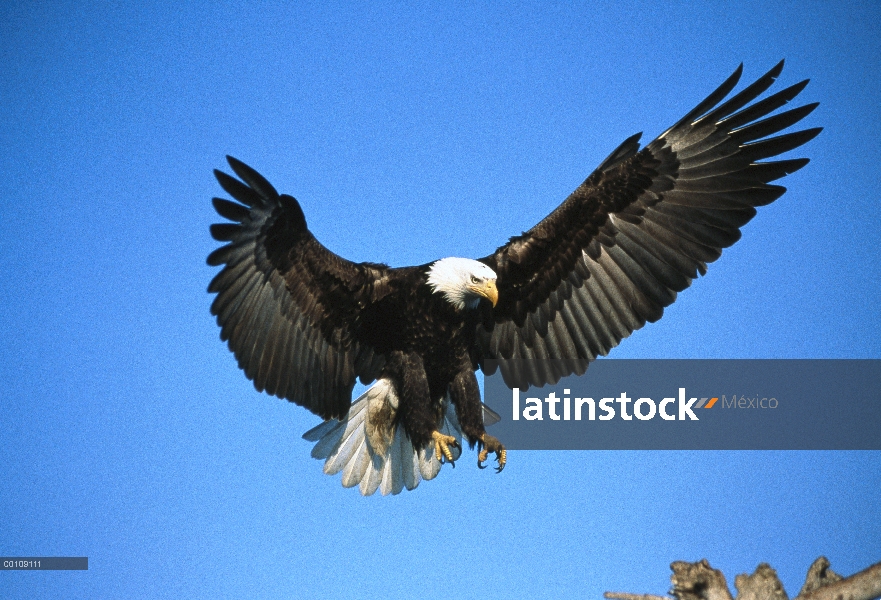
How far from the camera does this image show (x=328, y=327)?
4859 millimetres

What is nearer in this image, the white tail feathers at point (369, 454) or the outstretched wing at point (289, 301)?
the outstretched wing at point (289, 301)

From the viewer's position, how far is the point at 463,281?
182 inches

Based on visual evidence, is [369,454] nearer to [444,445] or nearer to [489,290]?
[444,445]

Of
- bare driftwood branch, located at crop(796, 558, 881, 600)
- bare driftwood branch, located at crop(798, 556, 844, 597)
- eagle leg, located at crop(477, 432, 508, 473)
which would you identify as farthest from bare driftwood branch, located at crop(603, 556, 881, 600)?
eagle leg, located at crop(477, 432, 508, 473)

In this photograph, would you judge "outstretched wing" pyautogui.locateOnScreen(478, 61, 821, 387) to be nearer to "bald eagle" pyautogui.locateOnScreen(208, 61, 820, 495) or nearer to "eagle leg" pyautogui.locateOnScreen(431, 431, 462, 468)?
"bald eagle" pyautogui.locateOnScreen(208, 61, 820, 495)

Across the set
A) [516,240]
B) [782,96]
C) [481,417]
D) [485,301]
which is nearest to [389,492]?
[481,417]

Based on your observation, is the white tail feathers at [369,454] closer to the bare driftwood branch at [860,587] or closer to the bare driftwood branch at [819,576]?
the bare driftwood branch at [819,576]

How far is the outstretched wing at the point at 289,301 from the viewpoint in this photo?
14.4ft

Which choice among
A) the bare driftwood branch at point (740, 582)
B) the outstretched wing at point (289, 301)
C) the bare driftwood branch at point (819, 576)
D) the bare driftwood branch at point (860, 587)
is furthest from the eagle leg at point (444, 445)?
the bare driftwood branch at point (860, 587)

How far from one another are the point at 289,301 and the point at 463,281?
0.89m

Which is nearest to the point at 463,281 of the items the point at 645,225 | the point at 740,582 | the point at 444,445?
the point at 444,445

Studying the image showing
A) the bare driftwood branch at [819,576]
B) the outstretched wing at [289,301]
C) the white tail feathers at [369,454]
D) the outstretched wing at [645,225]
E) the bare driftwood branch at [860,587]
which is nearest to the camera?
the bare driftwood branch at [860,587]

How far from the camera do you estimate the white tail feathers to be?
5.24 meters

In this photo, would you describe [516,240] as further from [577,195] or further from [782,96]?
[782,96]
